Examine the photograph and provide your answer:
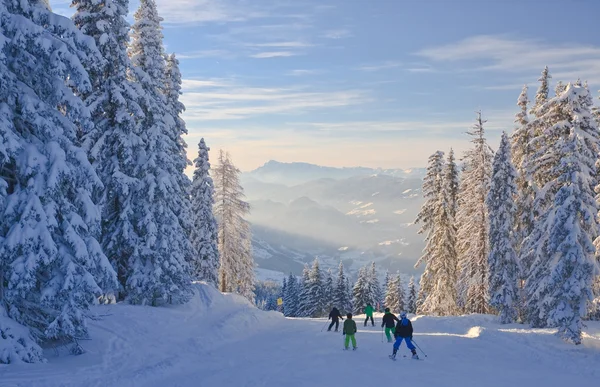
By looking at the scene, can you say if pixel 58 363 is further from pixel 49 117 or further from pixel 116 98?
pixel 116 98

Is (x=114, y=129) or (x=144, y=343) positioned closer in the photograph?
(x=144, y=343)

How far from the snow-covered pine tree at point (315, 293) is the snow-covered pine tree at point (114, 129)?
4711cm

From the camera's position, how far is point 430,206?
43.4 m

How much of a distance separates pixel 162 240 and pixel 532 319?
67.6 ft

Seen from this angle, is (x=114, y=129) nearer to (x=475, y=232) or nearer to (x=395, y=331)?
(x=395, y=331)

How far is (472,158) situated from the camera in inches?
1576

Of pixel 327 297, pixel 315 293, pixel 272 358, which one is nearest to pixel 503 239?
pixel 272 358

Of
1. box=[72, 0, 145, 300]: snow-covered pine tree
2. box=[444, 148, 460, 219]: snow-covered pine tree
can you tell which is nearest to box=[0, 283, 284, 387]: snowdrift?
box=[72, 0, 145, 300]: snow-covered pine tree

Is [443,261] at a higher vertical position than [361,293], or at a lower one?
higher

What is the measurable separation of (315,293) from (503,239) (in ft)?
136

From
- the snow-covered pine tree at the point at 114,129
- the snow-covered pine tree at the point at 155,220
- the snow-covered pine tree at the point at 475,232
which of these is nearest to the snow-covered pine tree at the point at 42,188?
the snow-covered pine tree at the point at 114,129

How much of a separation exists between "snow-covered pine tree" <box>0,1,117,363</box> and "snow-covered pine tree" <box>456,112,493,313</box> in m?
28.5

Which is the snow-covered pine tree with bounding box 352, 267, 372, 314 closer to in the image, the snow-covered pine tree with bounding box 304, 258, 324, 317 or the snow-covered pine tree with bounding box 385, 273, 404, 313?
the snow-covered pine tree with bounding box 385, 273, 404, 313

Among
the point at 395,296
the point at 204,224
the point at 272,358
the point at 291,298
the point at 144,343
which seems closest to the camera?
the point at 272,358
